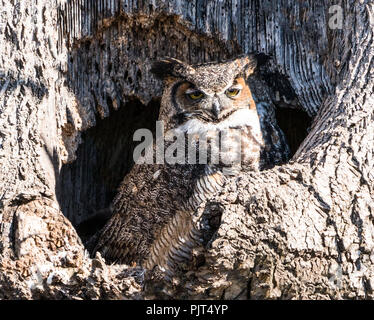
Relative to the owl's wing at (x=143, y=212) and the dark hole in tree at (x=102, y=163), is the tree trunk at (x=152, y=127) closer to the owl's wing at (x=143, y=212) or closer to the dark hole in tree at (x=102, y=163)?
the dark hole in tree at (x=102, y=163)

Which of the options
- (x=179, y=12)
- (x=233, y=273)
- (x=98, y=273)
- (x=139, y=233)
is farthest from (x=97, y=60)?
(x=233, y=273)

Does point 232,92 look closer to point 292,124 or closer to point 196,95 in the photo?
point 196,95

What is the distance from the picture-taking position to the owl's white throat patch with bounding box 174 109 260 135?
278 cm

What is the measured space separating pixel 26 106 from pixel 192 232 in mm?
984

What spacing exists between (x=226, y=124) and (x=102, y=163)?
925 millimetres

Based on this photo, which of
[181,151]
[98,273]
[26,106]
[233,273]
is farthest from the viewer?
[181,151]

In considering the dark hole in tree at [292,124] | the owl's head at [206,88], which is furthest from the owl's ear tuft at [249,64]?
the dark hole in tree at [292,124]

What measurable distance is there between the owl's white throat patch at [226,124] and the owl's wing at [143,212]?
0.18 metres

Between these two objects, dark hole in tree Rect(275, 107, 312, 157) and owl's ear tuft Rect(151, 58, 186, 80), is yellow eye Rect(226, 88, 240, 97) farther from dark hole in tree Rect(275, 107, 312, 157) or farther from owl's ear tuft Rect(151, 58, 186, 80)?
dark hole in tree Rect(275, 107, 312, 157)

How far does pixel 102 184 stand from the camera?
138 inches

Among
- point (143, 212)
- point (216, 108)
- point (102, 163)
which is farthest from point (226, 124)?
point (102, 163)

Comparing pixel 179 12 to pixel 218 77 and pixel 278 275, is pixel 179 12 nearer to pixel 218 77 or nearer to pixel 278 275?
pixel 218 77

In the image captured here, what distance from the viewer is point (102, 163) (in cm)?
347

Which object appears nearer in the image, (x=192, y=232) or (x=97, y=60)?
(x=192, y=232)
